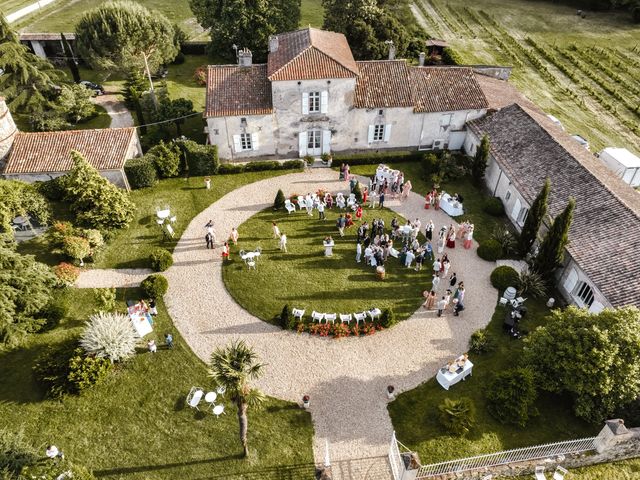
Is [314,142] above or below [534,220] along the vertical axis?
Answer: below

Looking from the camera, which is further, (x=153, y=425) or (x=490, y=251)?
(x=490, y=251)

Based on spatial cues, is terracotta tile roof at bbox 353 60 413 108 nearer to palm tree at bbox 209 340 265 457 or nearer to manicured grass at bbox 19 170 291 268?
manicured grass at bbox 19 170 291 268

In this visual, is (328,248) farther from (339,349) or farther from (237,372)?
(237,372)

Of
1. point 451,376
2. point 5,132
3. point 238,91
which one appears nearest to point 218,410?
point 451,376

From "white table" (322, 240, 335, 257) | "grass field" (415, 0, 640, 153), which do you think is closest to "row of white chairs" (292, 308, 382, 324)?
"white table" (322, 240, 335, 257)

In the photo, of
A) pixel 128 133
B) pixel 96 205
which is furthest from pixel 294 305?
pixel 128 133

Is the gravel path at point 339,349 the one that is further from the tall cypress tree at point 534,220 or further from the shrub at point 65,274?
the tall cypress tree at point 534,220
